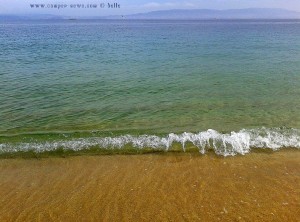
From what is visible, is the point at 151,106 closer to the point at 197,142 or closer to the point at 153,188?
the point at 197,142

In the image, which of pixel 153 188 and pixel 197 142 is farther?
pixel 197 142

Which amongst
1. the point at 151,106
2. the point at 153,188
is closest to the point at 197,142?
the point at 153,188

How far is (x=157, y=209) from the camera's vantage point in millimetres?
9484

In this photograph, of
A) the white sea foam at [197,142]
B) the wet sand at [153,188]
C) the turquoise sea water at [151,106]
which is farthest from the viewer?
the turquoise sea water at [151,106]

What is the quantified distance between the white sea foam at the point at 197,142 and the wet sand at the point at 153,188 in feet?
2.40

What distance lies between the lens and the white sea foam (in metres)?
13.7

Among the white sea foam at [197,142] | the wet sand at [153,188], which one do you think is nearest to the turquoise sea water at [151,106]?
the white sea foam at [197,142]

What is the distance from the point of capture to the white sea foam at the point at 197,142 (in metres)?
13.7

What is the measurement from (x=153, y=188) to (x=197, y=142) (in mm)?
4254

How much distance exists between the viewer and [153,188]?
1061cm

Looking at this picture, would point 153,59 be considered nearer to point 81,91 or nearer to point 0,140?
point 81,91

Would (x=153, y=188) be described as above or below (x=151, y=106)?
above

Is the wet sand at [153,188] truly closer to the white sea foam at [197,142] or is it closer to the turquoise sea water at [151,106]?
the white sea foam at [197,142]

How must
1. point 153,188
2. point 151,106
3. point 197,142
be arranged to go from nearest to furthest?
point 153,188
point 197,142
point 151,106
